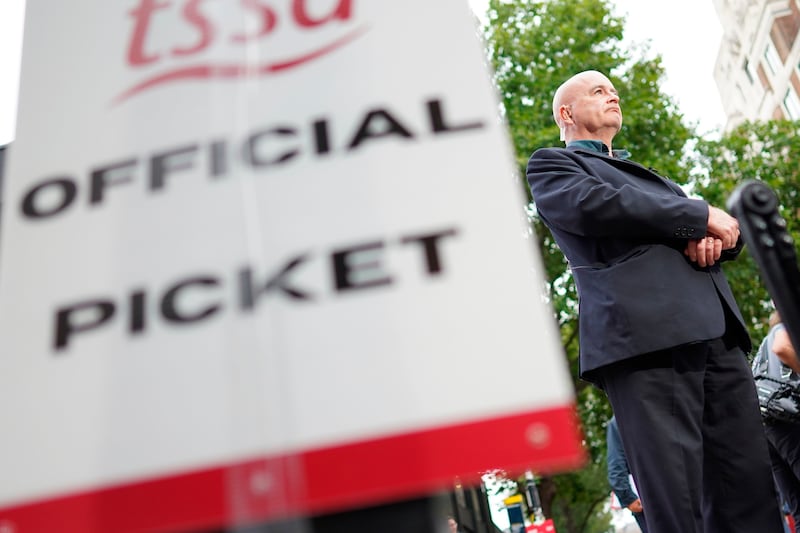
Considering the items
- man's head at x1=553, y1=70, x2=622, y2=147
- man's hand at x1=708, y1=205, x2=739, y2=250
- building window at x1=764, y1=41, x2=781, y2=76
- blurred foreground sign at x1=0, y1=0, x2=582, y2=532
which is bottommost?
blurred foreground sign at x1=0, y1=0, x2=582, y2=532

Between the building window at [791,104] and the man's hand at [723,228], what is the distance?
107 feet

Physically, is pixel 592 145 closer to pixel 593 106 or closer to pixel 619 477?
pixel 593 106

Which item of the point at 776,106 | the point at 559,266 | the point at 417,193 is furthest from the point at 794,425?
the point at 776,106

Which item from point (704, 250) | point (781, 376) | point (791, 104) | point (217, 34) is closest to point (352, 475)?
point (217, 34)

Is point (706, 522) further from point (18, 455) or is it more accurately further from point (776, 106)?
point (776, 106)

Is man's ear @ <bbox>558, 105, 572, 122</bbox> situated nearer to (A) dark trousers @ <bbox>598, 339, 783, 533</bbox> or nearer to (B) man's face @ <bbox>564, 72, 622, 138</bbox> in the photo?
(B) man's face @ <bbox>564, 72, 622, 138</bbox>

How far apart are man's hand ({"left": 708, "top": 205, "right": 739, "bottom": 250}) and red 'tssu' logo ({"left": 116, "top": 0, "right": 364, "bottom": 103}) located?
5.44ft

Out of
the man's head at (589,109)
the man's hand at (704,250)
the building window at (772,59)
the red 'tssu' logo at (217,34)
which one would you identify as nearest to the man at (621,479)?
the man's head at (589,109)

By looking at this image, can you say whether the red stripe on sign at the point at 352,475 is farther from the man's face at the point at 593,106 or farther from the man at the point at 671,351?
the man's face at the point at 593,106

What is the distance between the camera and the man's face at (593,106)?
301 centimetres

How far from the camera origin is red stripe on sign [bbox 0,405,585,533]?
92cm

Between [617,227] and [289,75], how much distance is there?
1.54 metres

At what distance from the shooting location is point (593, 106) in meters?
3.03

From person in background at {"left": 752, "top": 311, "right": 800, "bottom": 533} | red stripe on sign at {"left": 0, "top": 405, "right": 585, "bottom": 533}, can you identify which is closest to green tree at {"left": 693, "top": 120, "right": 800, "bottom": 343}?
person in background at {"left": 752, "top": 311, "right": 800, "bottom": 533}
